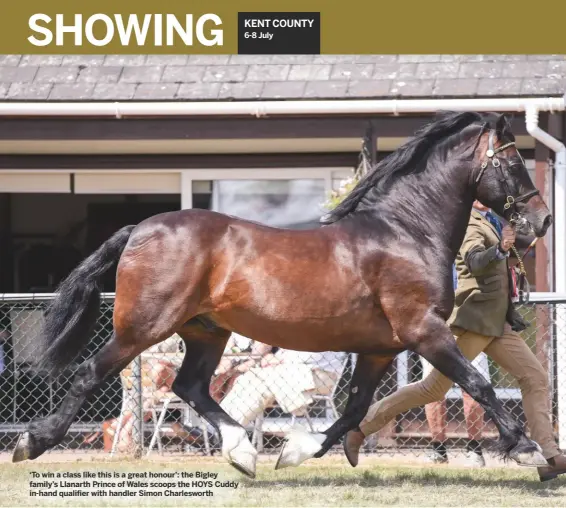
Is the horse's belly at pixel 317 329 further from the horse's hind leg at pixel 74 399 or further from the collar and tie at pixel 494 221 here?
the collar and tie at pixel 494 221

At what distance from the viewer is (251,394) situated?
833 cm

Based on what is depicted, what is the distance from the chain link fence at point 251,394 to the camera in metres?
8.30

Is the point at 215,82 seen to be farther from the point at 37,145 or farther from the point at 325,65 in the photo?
the point at 37,145

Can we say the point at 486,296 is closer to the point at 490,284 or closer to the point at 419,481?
the point at 490,284

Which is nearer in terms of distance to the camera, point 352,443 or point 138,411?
point 352,443

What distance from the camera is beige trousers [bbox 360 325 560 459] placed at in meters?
6.66

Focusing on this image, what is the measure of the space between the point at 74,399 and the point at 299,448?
4.20 ft

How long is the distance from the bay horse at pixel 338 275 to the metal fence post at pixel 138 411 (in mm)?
2150

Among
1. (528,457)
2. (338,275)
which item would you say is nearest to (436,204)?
(338,275)

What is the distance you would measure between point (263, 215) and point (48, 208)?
94.7 inches

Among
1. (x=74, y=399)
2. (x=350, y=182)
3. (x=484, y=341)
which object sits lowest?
(x=74, y=399)

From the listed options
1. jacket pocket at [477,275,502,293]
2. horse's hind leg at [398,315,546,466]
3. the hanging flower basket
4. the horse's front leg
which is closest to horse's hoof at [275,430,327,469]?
the horse's front leg

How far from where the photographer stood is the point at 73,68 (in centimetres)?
996

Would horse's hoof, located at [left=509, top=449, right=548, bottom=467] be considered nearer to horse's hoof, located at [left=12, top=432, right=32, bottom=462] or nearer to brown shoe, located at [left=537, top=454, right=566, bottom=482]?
brown shoe, located at [left=537, top=454, right=566, bottom=482]
